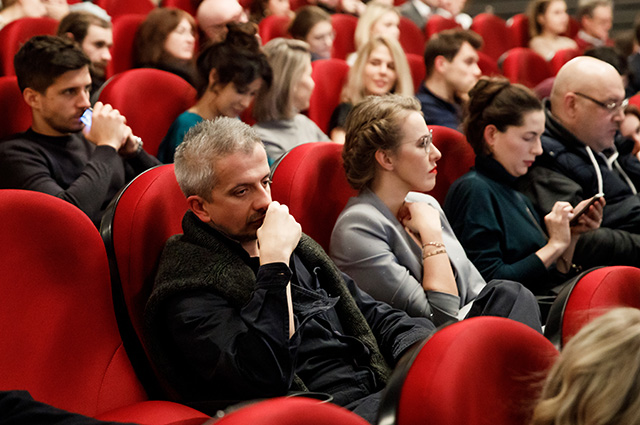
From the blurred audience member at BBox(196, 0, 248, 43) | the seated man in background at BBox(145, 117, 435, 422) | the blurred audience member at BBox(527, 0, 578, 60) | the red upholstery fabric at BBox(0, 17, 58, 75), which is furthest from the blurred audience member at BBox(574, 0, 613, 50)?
the seated man in background at BBox(145, 117, 435, 422)

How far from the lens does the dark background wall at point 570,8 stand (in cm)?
489

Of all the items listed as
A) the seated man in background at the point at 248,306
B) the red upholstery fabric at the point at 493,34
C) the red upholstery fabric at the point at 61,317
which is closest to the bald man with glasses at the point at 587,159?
the seated man in background at the point at 248,306

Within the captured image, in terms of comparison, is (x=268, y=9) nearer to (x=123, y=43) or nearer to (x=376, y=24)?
(x=376, y=24)

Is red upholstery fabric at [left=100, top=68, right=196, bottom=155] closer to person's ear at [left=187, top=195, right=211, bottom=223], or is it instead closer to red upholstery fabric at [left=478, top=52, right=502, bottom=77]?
person's ear at [left=187, top=195, right=211, bottom=223]

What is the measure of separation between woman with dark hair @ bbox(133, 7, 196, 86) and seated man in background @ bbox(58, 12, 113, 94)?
0.15m

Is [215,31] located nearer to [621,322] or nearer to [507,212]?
[507,212]

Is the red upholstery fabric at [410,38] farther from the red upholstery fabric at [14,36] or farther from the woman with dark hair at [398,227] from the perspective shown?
the woman with dark hair at [398,227]

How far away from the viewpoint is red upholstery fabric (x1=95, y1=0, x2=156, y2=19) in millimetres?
3031

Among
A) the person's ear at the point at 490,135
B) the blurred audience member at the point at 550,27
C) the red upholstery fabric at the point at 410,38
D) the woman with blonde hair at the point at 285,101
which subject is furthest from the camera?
the blurred audience member at the point at 550,27

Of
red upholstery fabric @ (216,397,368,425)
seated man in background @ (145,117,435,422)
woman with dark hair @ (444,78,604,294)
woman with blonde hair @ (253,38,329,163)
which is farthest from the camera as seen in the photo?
woman with blonde hair @ (253,38,329,163)

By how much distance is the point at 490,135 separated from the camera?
5.53 feet

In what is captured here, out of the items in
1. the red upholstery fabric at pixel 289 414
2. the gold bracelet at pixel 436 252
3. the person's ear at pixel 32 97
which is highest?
the red upholstery fabric at pixel 289 414

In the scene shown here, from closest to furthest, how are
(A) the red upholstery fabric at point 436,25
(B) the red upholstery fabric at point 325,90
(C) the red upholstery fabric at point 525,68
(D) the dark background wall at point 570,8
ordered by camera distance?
(B) the red upholstery fabric at point 325,90 → (C) the red upholstery fabric at point 525,68 → (A) the red upholstery fabric at point 436,25 → (D) the dark background wall at point 570,8

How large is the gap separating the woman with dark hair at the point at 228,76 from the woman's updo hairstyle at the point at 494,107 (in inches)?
23.8
